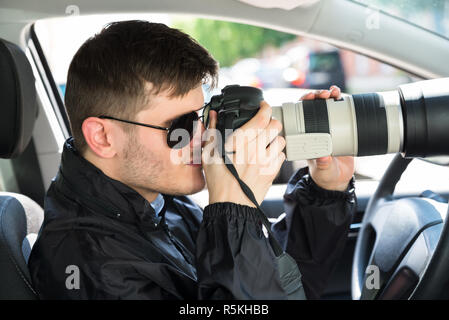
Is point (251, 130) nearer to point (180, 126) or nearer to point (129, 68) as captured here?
point (180, 126)

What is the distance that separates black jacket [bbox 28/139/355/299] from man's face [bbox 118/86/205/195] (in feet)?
0.22

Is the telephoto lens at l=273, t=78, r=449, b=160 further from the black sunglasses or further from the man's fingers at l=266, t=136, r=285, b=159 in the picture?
the black sunglasses

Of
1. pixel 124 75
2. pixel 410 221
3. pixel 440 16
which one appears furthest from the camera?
pixel 440 16

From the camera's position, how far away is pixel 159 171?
4.26 feet

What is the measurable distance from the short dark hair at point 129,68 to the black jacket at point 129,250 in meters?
0.15

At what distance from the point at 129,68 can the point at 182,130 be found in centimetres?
19

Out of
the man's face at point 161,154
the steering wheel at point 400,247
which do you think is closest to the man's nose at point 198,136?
the man's face at point 161,154

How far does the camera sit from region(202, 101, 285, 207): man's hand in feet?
3.72

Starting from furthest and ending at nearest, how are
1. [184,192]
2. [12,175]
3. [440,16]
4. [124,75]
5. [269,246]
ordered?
[12,175] → [440,16] → [184,192] → [124,75] → [269,246]

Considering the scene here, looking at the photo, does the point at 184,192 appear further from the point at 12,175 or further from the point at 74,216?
the point at 12,175

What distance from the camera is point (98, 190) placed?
1.22 m
